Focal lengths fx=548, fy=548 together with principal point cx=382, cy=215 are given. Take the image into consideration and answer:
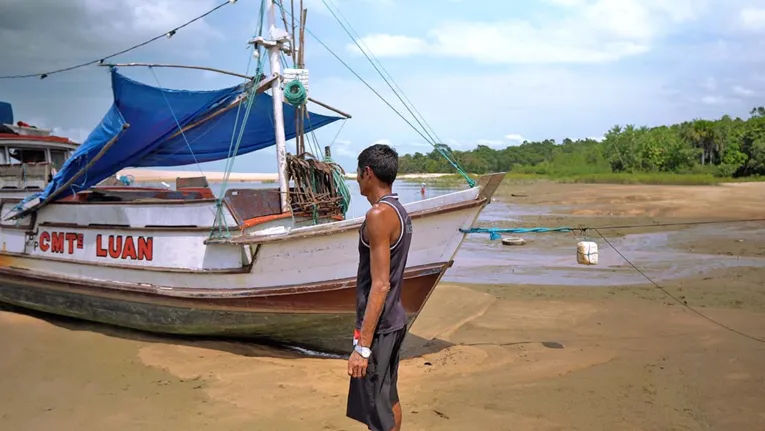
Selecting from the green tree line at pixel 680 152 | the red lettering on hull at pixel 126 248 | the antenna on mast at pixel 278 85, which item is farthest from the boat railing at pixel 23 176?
the green tree line at pixel 680 152

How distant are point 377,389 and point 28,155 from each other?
8626 millimetres

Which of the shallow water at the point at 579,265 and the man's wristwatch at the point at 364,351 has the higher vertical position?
the man's wristwatch at the point at 364,351

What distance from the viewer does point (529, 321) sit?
6883 mm

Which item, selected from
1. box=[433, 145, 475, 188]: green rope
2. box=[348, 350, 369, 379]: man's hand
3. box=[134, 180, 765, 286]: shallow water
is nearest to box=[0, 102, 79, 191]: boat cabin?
box=[134, 180, 765, 286]: shallow water

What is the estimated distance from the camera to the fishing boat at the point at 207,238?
5469mm

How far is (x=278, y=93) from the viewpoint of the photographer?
630 cm

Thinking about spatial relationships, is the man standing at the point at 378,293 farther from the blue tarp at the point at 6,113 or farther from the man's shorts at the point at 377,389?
the blue tarp at the point at 6,113

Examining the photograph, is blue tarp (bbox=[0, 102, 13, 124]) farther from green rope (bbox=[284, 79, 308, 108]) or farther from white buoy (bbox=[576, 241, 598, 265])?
white buoy (bbox=[576, 241, 598, 265])

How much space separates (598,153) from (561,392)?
4914 cm

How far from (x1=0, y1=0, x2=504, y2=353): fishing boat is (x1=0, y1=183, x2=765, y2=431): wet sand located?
39 cm

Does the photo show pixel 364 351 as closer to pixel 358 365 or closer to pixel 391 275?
pixel 358 365

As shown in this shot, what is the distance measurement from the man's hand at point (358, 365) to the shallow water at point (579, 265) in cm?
477

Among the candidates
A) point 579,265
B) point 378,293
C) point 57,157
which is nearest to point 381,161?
point 378,293

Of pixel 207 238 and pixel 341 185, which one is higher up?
pixel 341 185
